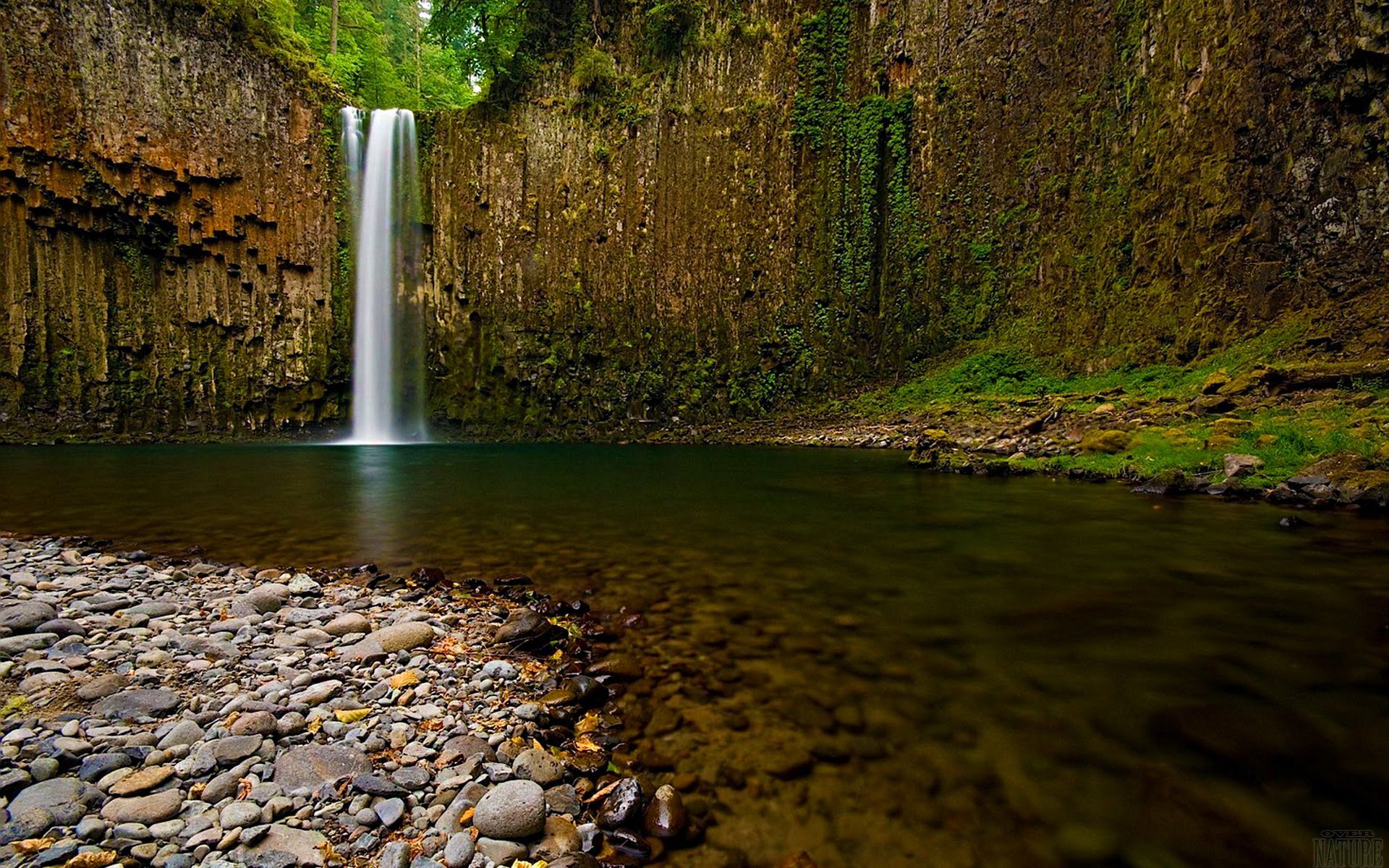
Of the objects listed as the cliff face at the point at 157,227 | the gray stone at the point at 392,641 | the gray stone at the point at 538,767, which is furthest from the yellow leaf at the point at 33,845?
the cliff face at the point at 157,227

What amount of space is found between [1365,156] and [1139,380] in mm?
5573

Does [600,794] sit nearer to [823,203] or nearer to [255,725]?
[255,725]

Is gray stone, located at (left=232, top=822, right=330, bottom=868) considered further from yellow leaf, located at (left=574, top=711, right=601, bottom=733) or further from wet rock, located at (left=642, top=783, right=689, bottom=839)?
yellow leaf, located at (left=574, top=711, right=601, bottom=733)

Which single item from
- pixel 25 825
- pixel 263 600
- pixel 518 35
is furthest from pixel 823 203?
pixel 25 825

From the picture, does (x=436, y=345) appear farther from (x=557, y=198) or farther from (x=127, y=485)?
(x=127, y=485)

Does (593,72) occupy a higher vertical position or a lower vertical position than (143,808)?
higher

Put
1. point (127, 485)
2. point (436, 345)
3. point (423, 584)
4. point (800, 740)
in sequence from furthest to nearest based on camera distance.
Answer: point (436, 345) → point (127, 485) → point (423, 584) → point (800, 740)

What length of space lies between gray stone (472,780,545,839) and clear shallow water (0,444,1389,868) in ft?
2.04

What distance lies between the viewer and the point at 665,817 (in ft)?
7.08

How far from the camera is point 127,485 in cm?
1096

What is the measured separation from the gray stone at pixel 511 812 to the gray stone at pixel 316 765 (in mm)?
597

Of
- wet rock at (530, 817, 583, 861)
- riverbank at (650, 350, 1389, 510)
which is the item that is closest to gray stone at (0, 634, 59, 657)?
wet rock at (530, 817, 583, 861)

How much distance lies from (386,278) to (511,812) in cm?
3059

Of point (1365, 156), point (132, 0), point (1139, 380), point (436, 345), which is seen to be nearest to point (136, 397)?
point (436, 345)
